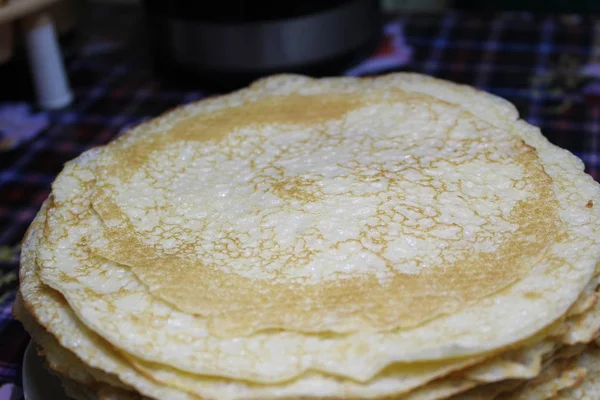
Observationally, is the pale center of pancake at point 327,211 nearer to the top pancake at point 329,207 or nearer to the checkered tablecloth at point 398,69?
the top pancake at point 329,207

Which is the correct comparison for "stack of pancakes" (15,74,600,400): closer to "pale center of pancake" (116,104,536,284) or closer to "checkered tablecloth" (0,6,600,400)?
"pale center of pancake" (116,104,536,284)

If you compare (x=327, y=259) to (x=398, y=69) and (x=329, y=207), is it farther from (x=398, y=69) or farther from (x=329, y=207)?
(x=398, y=69)

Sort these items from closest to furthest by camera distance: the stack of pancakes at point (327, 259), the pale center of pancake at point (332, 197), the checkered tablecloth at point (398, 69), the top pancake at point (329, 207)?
1. the stack of pancakes at point (327, 259)
2. the top pancake at point (329, 207)
3. the pale center of pancake at point (332, 197)
4. the checkered tablecloth at point (398, 69)

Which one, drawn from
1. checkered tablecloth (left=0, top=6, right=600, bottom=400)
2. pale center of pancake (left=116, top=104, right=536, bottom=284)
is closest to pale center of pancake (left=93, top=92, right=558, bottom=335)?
pale center of pancake (left=116, top=104, right=536, bottom=284)

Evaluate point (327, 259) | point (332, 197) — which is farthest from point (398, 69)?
point (327, 259)

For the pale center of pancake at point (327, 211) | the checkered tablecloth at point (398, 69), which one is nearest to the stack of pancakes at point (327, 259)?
the pale center of pancake at point (327, 211)

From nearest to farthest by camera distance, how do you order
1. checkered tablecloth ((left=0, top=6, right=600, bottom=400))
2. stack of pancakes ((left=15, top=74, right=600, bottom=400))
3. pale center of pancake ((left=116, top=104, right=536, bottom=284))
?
stack of pancakes ((left=15, top=74, right=600, bottom=400))
pale center of pancake ((left=116, top=104, right=536, bottom=284))
checkered tablecloth ((left=0, top=6, right=600, bottom=400))
